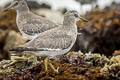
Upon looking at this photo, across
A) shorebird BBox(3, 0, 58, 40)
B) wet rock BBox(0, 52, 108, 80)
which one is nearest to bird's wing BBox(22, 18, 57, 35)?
shorebird BBox(3, 0, 58, 40)

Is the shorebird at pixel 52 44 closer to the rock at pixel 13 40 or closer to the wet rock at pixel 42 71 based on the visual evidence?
the wet rock at pixel 42 71

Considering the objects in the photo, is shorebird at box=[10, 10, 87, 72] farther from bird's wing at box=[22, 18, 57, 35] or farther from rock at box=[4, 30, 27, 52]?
rock at box=[4, 30, 27, 52]

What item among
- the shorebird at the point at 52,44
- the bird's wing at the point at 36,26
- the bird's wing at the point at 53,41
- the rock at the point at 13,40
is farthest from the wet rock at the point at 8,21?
the bird's wing at the point at 53,41

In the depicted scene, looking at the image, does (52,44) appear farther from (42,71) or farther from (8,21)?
(8,21)

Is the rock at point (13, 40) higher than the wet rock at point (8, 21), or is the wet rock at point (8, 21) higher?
the wet rock at point (8, 21)

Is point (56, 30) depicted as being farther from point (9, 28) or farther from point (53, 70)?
point (9, 28)
